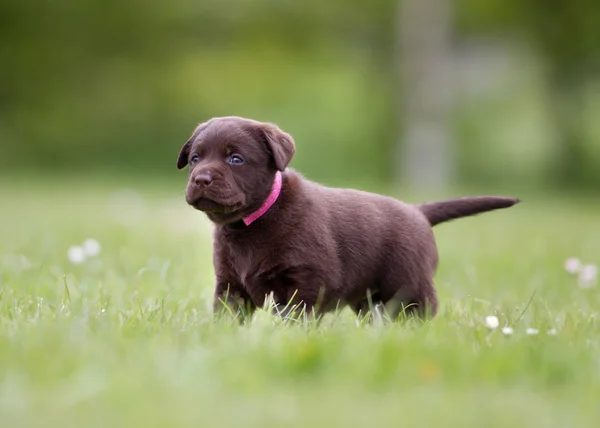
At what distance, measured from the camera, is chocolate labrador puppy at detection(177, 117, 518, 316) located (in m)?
3.60

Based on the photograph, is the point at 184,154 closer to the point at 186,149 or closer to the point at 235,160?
the point at 186,149

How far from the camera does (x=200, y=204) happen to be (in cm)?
357

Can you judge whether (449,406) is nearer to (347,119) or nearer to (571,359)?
(571,359)

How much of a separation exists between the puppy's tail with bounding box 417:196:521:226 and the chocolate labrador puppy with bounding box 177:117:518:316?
0.27 m

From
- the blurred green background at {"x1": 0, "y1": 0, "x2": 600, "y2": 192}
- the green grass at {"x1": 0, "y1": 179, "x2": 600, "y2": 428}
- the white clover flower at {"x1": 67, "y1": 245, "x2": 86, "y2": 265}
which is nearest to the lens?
the green grass at {"x1": 0, "y1": 179, "x2": 600, "y2": 428}

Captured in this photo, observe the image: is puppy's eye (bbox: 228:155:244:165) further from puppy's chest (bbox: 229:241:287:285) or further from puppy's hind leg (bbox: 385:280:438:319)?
puppy's hind leg (bbox: 385:280:438:319)

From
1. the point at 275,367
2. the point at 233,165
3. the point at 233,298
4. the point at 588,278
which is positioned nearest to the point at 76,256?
the point at 233,298

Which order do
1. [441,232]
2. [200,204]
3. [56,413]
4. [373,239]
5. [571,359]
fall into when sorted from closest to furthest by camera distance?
[56,413] → [571,359] → [200,204] → [373,239] → [441,232]

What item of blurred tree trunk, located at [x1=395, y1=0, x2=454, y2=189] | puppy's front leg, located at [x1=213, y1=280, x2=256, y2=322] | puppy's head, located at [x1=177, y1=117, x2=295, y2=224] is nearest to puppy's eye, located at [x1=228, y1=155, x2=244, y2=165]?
puppy's head, located at [x1=177, y1=117, x2=295, y2=224]

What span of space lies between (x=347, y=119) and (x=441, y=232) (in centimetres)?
1314

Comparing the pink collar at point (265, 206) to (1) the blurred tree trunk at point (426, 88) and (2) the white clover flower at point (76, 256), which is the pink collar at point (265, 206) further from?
(1) the blurred tree trunk at point (426, 88)

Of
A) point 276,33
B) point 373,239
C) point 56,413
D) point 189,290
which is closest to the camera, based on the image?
point 56,413

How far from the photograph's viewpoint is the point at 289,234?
3.63 meters

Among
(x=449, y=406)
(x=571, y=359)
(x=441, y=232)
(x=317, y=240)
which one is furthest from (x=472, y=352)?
(x=441, y=232)
